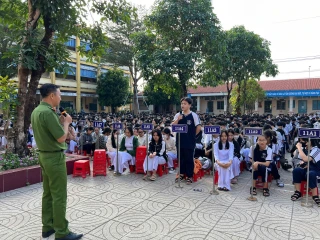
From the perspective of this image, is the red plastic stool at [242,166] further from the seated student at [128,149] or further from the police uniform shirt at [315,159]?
the seated student at [128,149]

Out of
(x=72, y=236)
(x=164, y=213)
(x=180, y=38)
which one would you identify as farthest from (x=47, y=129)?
(x=180, y=38)

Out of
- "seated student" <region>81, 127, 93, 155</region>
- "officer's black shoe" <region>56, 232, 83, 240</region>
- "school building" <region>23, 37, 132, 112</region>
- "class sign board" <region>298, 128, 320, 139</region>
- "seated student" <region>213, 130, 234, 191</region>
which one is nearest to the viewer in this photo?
"officer's black shoe" <region>56, 232, 83, 240</region>

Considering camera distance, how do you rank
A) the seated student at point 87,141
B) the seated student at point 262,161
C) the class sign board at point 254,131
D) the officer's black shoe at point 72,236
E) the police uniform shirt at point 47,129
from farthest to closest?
the seated student at point 87,141, the seated student at point 262,161, the class sign board at point 254,131, the officer's black shoe at point 72,236, the police uniform shirt at point 47,129

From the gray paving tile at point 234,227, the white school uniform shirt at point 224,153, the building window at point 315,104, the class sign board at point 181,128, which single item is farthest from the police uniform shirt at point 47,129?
the building window at point 315,104

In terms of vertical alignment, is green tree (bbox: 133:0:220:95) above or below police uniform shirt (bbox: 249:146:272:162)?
above

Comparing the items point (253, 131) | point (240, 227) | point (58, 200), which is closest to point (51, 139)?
point (58, 200)

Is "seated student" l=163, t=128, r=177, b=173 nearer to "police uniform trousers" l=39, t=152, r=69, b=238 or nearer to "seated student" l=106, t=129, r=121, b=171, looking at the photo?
"seated student" l=106, t=129, r=121, b=171

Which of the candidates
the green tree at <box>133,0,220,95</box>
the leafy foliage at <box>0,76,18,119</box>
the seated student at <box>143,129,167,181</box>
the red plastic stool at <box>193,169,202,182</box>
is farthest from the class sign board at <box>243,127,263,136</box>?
the green tree at <box>133,0,220,95</box>

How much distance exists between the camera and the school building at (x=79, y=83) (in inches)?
1067

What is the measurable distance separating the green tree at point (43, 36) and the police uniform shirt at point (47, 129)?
299 cm

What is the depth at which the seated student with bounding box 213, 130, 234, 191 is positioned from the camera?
531 cm

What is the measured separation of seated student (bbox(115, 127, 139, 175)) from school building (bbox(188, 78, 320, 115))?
971 inches

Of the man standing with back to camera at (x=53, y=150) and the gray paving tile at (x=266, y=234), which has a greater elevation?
the man standing with back to camera at (x=53, y=150)

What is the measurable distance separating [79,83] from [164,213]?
2748cm
